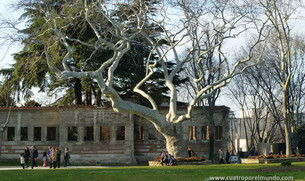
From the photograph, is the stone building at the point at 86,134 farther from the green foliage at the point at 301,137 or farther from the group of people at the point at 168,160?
the green foliage at the point at 301,137

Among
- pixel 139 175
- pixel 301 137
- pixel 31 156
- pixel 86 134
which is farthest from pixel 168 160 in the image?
pixel 301 137

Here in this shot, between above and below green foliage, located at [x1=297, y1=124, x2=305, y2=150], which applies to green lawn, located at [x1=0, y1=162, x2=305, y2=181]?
below

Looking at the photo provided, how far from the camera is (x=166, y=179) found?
18.1 m

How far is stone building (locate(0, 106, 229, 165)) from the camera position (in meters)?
38.1

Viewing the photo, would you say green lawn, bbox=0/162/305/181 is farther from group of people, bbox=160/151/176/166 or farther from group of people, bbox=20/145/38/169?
group of people, bbox=20/145/38/169

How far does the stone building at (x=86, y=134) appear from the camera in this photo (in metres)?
38.1

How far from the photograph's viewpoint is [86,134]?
38.9 meters

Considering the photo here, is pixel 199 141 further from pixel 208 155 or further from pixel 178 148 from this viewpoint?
pixel 178 148

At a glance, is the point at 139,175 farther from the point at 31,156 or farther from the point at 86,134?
the point at 86,134

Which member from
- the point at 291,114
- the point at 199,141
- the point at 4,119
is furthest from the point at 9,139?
the point at 291,114

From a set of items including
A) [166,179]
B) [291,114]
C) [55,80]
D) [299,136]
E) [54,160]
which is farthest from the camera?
[299,136]

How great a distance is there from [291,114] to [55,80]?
21.1 m

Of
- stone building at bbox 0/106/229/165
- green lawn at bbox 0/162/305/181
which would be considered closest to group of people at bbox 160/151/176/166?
green lawn at bbox 0/162/305/181

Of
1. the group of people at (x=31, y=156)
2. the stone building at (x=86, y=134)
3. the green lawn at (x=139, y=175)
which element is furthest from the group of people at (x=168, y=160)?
the stone building at (x=86, y=134)
